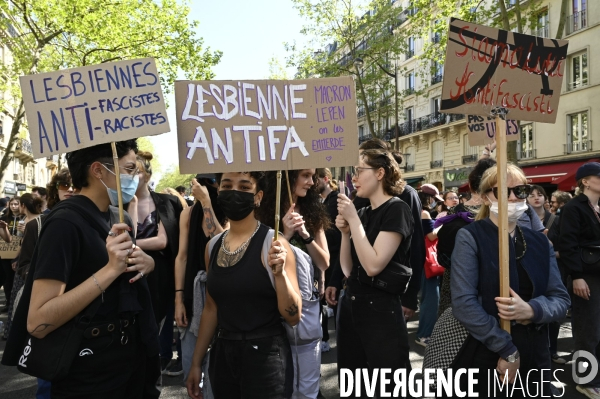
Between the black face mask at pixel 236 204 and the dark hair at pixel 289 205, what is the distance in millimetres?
949

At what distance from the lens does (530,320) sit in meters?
2.57

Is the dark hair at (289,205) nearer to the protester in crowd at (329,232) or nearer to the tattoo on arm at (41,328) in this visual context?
the protester in crowd at (329,232)

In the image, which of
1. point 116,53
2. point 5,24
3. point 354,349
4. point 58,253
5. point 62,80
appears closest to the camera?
point 58,253

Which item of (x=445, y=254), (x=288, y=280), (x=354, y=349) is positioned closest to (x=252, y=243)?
(x=288, y=280)

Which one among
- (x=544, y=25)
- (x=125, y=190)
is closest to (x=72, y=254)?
(x=125, y=190)

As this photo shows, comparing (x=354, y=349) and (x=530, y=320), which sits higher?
(x=530, y=320)

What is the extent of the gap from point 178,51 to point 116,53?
253cm

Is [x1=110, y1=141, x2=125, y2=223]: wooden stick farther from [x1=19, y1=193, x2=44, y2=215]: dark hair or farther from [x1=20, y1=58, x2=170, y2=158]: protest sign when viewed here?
[x1=19, y1=193, x2=44, y2=215]: dark hair

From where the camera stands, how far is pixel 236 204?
105 inches

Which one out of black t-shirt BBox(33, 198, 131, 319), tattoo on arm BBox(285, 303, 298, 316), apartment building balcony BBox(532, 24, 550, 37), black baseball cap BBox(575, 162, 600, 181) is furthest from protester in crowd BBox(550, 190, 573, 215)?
apartment building balcony BBox(532, 24, 550, 37)

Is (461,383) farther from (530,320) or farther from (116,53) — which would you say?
(116,53)

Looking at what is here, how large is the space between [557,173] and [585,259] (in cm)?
1926

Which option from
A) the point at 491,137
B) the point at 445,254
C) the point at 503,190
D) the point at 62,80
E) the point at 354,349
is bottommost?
the point at 354,349

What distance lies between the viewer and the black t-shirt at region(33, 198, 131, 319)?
2031 mm
